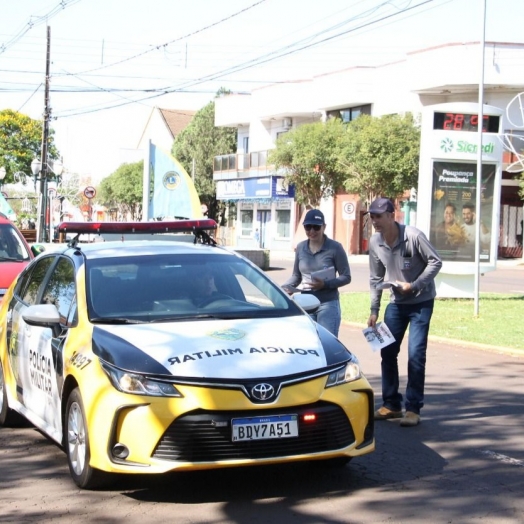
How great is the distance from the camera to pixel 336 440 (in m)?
5.97

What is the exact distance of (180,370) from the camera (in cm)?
569

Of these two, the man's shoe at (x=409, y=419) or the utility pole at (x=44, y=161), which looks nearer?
the man's shoe at (x=409, y=419)

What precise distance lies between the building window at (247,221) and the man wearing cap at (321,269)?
59000 mm

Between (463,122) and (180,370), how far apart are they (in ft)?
51.5

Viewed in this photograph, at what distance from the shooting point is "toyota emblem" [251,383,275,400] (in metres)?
5.68

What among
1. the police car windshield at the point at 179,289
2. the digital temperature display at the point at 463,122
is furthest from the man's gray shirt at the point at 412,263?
the digital temperature display at the point at 463,122

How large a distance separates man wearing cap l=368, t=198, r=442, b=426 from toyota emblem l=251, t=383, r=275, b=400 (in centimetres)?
260

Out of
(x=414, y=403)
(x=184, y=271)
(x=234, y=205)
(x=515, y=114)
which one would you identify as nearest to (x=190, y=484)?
(x=184, y=271)

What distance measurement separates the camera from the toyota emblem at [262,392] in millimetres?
5676

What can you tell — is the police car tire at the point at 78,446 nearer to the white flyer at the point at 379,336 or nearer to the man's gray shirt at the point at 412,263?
the white flyer at the point at 379,336

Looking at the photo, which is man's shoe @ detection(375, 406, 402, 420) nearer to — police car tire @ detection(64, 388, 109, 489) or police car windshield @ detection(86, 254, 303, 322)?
police car windshield @ detection(86, 254, 303, 322)

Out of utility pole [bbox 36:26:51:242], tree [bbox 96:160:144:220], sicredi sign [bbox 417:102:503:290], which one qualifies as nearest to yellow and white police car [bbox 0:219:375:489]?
sicredi sign [bbox 417:102:503:290]

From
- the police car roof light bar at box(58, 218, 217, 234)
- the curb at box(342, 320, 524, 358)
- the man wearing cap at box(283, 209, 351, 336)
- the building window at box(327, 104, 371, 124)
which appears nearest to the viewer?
the man wearing cap at box(283, 209, 351, 336)

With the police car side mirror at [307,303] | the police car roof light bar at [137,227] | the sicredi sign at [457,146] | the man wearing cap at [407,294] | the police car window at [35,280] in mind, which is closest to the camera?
the police car side mirror at [307,303]
